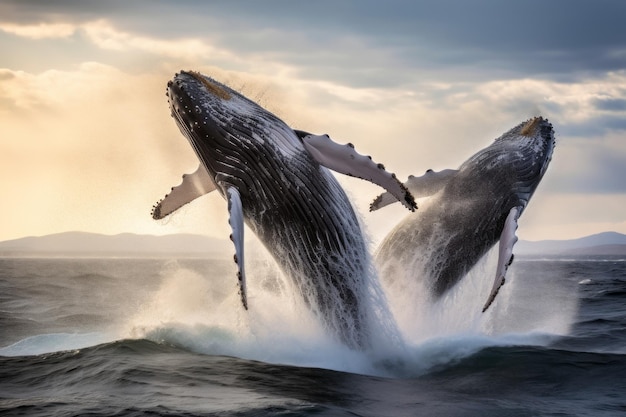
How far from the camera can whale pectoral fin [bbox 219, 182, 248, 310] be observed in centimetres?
1021

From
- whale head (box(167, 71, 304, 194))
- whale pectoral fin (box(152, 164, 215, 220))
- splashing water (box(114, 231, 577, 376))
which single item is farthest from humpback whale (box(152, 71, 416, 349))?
whale pectoral fin (box(152, 164, 215, 220))

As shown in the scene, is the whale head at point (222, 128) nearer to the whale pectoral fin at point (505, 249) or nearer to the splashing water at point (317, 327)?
the splashing water at point (317, 327)

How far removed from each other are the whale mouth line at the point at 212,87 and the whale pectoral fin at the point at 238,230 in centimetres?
135

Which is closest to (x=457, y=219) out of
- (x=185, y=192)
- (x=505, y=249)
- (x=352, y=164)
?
(x=505, y=249)

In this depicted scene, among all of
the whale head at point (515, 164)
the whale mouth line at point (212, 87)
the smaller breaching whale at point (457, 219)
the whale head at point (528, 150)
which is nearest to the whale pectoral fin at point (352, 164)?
the whale mouth line at point (212, 87)

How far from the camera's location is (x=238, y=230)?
1043 cm

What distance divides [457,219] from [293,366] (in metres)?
4.11

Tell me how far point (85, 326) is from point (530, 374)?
36.6ft

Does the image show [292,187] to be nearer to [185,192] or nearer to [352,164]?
[352,164]

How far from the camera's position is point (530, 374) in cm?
1148

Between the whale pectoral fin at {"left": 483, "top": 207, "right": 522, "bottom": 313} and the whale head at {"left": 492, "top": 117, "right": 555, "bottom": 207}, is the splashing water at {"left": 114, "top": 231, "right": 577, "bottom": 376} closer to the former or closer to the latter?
the whale pectoral fin at {"left": 483, "top": 207, "right": 522, "bottom": 313}

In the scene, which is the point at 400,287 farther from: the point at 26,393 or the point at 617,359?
the point at 26,393

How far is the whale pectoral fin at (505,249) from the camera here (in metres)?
12.3

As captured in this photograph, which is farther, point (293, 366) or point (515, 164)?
point (515, 164)
